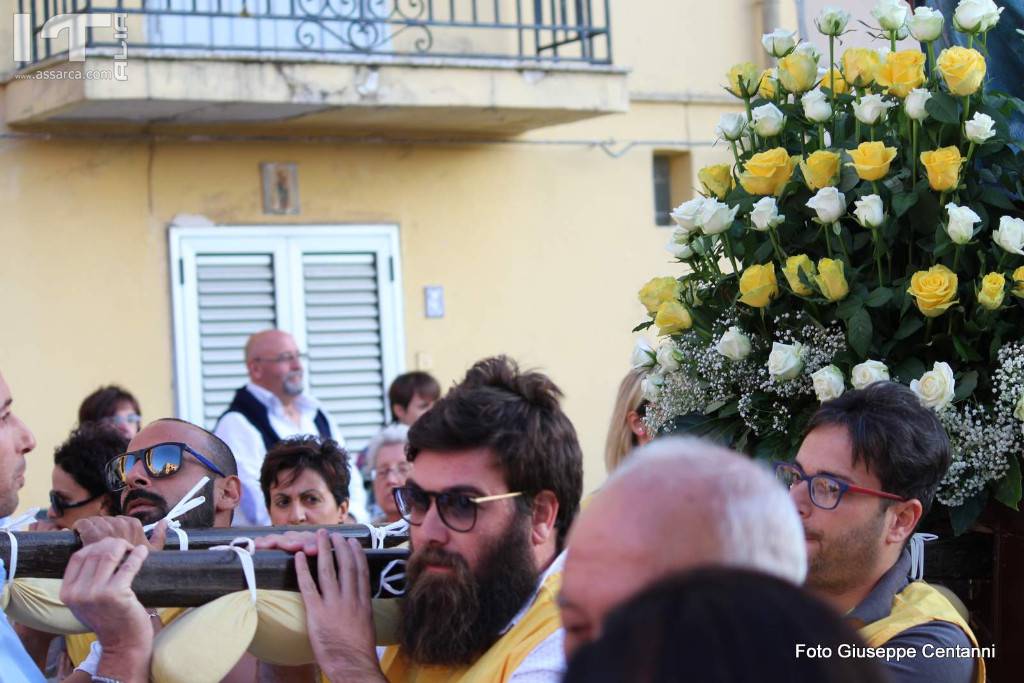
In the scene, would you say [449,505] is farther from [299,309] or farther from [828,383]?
[299,309]

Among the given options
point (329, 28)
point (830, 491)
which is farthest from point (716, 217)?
point (329, 28)

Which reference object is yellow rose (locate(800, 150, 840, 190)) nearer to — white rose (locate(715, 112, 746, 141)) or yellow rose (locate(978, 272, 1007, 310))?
white rose (locate(715, 112, 746, 141))

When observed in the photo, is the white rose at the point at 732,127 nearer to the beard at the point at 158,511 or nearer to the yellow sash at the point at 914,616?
the yellow sash at the point at 914,616

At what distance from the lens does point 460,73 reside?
9.62 meters

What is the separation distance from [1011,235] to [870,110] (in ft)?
1.48

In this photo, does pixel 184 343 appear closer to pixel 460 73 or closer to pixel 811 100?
pixel 460 73

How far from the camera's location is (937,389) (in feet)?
10.2

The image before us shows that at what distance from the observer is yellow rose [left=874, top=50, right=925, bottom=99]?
338 centimetres

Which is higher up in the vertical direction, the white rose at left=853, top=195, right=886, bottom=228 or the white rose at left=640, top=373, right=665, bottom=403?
the white rose at left=853, top=195, right=886, bottom=228

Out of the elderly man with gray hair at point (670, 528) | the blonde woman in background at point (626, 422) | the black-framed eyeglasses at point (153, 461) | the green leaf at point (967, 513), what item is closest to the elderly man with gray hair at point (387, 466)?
the blonde woman in background at point (626, 422)


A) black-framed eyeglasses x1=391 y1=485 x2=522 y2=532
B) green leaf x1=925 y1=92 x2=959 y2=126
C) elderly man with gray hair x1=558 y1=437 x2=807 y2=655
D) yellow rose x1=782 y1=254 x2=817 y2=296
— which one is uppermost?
green leaf x1=925 y1=92 x2=959 y2=126

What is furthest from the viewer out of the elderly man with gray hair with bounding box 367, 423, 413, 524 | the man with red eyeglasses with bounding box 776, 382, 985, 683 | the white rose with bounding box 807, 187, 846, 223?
the elderly man with gray hair with bounding box 367, 423, 413, 524

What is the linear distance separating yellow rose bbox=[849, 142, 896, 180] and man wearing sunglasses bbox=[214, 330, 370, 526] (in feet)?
12.9

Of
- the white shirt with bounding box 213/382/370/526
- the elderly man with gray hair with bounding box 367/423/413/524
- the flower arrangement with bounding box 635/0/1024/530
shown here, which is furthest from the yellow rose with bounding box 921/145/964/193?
the elderly man with gray hair with bounding box 367/423/413/524
